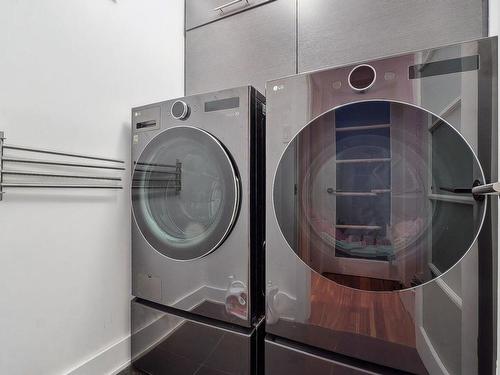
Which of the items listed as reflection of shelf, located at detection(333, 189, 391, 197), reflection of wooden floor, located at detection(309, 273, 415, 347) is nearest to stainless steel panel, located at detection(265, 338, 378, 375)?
reflection of wooden floor, located at detection(309, 273, 415, 347)

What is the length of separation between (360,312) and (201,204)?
2.25 ft

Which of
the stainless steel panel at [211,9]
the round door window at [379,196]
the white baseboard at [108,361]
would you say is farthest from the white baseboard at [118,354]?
the stainless steel panel at [211,9]

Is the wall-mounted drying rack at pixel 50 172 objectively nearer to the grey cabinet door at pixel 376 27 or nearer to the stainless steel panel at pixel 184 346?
the stainless steel panel at pixel 184 346

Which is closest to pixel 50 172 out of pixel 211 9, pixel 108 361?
pixel 108 361

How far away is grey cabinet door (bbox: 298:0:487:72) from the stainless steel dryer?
1.63 ft

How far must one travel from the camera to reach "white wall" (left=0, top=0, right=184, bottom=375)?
2.93ft

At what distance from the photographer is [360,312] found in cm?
80

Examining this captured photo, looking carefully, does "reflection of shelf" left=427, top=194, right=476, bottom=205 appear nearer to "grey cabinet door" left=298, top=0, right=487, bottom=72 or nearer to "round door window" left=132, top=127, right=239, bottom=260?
"round door window" left=132, top=127, right=239, bottom=260

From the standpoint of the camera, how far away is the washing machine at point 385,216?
2.27 feet

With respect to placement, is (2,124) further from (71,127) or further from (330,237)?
(330,237)

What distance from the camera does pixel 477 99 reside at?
69 centimetres

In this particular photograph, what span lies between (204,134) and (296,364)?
907 millimetres

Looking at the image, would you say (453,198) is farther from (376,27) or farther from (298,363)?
(376,27)

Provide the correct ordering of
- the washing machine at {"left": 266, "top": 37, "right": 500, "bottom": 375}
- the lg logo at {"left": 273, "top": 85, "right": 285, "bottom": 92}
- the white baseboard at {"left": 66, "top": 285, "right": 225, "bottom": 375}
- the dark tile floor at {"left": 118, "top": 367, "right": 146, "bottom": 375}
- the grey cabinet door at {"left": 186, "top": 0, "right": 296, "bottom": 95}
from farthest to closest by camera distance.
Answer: the grey cabinet door at {"left": 186, "top": 0, "right": 296, "bottom": 95} < the dark tile floor at {"left": 118, "top": 367, "right": 146, "bottom": 375} < the white baseboard at {"left": 66, "top": 285, "right": 225, "bottom": 375} < the lg logo at {"left": 273, "top": 85, "right": 285, "bottom": 92} < the washing machine at {"left": 266, "top": 37, "right": 500, "bottom": 375}
